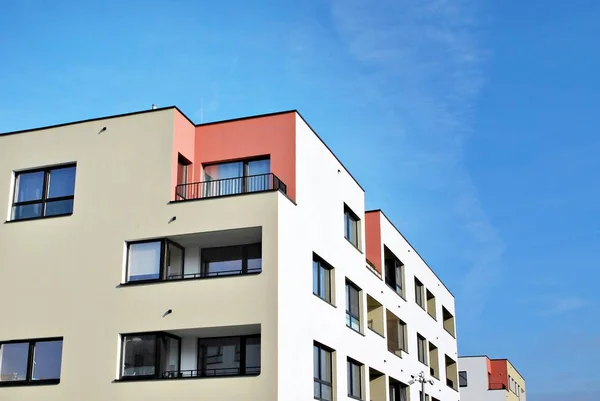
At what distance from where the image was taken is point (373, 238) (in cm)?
4166

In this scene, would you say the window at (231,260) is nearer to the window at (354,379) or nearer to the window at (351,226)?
the window at (351,226)

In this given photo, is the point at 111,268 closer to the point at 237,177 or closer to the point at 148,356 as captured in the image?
the point at 148,356

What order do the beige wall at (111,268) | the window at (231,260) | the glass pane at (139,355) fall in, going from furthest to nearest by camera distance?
1. the window at (231,260)
2. the glass pane at (139,355)
3. the beige wall at (111,268)

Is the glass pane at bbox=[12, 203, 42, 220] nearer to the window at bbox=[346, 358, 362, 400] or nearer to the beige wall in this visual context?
the beige wall

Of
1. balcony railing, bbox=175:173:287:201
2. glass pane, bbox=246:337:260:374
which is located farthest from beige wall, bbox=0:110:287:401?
glass pane, bbox=246:337:260:374

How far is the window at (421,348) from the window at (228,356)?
784 inches

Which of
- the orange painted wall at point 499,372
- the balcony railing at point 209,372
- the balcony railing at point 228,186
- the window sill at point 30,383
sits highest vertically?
the orange painted wall at point 499,372

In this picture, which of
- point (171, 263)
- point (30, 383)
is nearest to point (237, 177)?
point (171, 263)

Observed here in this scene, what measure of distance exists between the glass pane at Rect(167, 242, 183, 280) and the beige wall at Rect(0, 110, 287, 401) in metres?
0.70

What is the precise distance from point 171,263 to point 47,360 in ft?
16.8

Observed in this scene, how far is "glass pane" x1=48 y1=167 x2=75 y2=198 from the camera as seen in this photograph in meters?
31.3

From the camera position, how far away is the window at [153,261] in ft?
94.8

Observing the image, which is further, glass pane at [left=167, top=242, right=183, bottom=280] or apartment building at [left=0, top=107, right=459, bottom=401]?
glass pane at [left=167, top=242, right=183, bottom=280]

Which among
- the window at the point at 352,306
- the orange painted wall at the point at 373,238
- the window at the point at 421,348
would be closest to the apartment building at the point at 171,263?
the window at the point at 352,306
